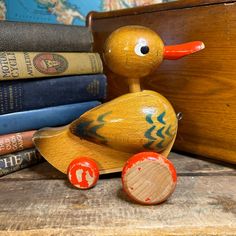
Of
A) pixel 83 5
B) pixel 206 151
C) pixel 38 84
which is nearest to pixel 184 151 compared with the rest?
pixel 206 151

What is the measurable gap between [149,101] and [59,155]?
175 millimetres

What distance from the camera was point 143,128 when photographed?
0.50 m

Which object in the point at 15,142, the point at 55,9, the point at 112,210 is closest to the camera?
the point at 112,210

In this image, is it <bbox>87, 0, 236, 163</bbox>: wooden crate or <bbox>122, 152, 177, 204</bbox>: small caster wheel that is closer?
<bbox>122, 152, 177, 204</bbox>: small caster wheel

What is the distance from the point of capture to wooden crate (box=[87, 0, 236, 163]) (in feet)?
1.89

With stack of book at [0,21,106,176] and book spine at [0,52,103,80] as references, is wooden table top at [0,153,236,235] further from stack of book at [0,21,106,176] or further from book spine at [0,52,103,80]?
book spine at [0,52,103,80]

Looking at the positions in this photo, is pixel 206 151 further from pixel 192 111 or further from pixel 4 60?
pixel 4 60

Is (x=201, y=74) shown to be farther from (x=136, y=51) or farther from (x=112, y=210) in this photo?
(x=112, y=210)

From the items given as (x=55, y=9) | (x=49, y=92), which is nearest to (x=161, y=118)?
(x=49, y=92)

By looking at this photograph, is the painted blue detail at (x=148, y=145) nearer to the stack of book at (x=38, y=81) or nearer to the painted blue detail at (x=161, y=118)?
the painted blue detail at (x=161, y=118)

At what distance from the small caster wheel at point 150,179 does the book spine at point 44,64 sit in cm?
26

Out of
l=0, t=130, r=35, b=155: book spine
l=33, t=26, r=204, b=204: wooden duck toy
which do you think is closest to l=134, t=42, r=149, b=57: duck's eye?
l=33, t=26, r=204, b=204: wooden duck toy

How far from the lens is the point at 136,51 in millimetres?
504

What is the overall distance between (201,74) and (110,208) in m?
0.32
